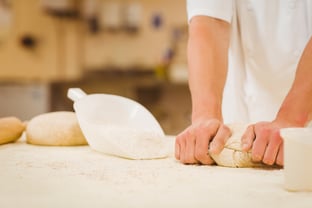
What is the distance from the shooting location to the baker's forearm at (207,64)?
107 cm

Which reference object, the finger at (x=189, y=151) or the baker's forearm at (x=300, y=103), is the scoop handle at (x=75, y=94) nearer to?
the finger at (x=189, y=151)

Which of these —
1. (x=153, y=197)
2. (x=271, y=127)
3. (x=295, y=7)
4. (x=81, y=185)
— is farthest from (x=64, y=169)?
(x=295, y=7)

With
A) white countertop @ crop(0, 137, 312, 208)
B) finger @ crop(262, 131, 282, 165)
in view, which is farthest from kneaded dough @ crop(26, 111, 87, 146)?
finger @ crop(262, 131, 282, 165)

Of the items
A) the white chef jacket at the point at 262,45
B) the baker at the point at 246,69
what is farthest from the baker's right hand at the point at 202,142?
the white chef jacket at the point at 262,45

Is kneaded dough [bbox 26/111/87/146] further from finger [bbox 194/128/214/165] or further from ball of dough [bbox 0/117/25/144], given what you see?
finger [bbox 194/128/214/165]

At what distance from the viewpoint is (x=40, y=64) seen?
179 inches

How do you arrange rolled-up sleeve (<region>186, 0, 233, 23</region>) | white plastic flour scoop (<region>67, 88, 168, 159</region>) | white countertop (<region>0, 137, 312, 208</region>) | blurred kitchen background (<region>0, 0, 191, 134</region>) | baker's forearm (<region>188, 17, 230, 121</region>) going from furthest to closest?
blurred kitchen background (<region>0, 0, 191, 134</region>)
rolled-up sleeve (<region>186, 0, 233, 23</region>)
baker's forearm (<region>188, 17, 230, 121</region>)
white plastic flour scoop (<region>67, 88, 168, 159</region>)
white countertop (<region>0, 137, 312, 208</region>)

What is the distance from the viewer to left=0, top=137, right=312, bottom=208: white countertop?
612 mm

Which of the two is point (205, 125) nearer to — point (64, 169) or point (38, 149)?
point (64, 169)

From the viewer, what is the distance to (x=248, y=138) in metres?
0.87

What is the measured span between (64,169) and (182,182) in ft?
0.75

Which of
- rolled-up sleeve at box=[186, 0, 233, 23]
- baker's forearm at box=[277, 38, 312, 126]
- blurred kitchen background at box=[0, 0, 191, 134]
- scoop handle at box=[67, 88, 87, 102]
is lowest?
blurred kitchen background at box=[0, 0, 191, 134]

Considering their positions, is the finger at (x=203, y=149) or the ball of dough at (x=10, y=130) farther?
the ball of dough at (x=10, y=130)

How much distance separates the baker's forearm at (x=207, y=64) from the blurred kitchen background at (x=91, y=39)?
2.79 metres
